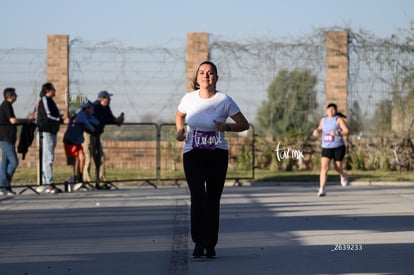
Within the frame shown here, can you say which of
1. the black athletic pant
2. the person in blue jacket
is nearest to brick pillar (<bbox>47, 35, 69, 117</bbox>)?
the person in blue jacket

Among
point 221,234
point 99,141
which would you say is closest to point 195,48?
point 99,141

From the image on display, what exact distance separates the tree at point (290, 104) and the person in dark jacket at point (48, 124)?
804cm

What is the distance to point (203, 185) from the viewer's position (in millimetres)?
9828

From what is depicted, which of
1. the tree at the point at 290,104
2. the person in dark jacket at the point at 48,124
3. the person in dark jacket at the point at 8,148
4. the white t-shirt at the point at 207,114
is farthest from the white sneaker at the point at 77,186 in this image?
the white t-shirt at the point at 207,114

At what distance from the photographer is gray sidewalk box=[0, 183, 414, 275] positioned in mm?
9219

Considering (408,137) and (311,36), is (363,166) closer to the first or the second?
(408,137)

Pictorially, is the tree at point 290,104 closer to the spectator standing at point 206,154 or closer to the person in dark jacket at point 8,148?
the person in dark jacket at point 8,148

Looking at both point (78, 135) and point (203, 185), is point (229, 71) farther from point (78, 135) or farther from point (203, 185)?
point (203, 185)

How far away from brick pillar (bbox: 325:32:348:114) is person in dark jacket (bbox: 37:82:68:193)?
8764 millimetres

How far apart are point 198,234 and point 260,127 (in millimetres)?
16307

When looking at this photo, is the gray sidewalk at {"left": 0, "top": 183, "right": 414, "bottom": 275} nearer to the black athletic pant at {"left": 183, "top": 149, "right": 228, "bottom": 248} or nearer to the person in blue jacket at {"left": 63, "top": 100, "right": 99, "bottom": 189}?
the black athletic pant at {"left": 183, "top": 149, "right": 228, "bottom": 248}

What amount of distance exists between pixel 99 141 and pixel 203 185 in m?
10.7

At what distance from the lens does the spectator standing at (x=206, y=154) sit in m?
9.75

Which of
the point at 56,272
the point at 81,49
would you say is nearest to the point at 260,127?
the point at 81,49
